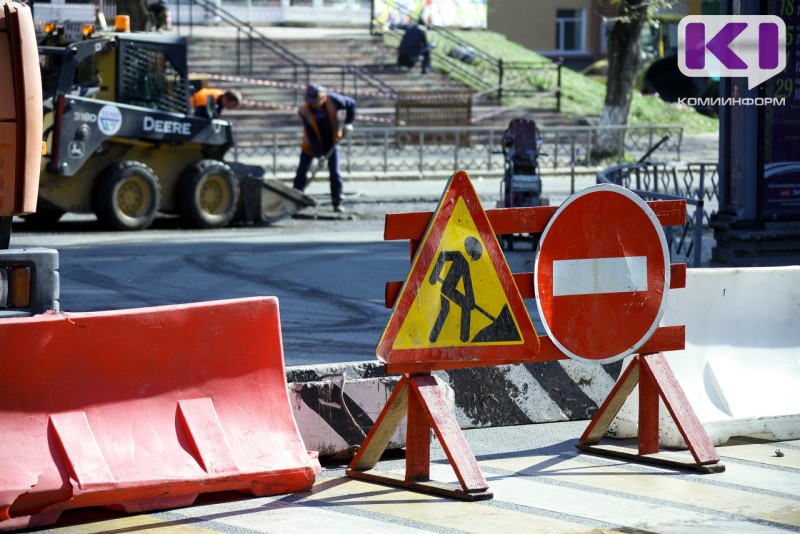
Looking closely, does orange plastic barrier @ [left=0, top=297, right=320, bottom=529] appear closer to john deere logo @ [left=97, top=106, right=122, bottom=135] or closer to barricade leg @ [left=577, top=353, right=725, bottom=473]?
barricade leg @ [left=577, top=353, right=725, bottom=473]

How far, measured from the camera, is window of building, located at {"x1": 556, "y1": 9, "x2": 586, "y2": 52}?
189 ft

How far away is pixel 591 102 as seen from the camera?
3872 cm

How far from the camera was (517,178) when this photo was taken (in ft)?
54.2

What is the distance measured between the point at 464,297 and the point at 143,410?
5.17 feet

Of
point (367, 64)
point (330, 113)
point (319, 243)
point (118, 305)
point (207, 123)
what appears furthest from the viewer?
point (367, 64)

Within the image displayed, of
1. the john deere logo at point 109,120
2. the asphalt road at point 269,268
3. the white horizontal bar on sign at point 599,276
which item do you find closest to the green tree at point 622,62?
the asphalt road at point 269,268

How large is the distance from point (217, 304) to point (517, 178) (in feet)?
33.3

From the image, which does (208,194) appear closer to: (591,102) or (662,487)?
(662,487)

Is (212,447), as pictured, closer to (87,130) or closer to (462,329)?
(462,329)

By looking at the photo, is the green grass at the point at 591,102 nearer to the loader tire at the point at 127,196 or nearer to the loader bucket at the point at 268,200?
the loader bucket at the point at 268,200

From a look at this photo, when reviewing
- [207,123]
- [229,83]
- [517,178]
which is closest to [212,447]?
[517,178]

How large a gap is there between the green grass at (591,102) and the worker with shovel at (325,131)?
16.7m

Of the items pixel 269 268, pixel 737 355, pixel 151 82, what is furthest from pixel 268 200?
pixel 737 355

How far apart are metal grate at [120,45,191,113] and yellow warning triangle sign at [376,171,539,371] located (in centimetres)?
1197
